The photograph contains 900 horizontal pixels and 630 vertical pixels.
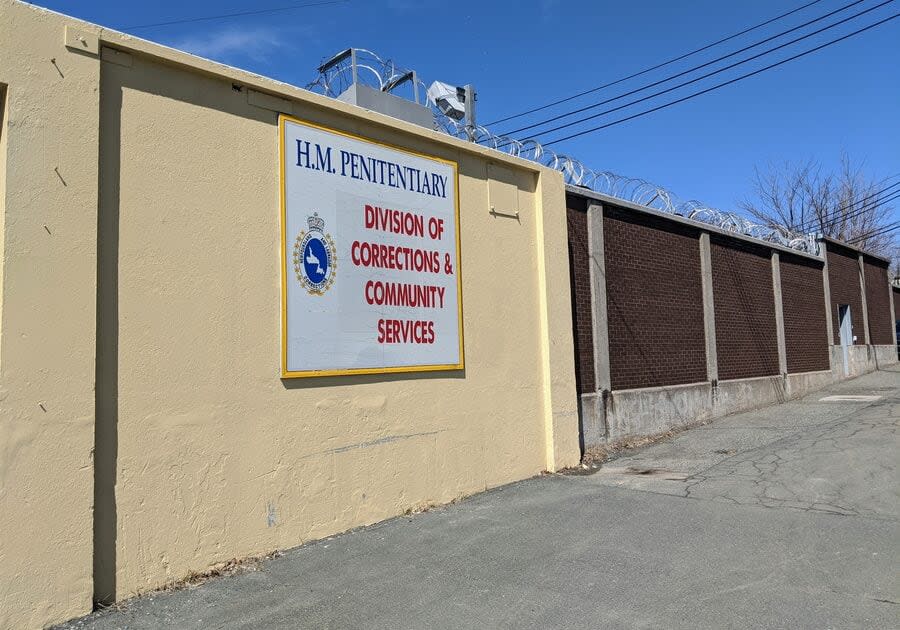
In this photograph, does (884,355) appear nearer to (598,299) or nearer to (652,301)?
(652,301)

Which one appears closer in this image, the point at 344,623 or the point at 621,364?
the point at 344,623

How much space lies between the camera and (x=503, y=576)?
18.3 feet

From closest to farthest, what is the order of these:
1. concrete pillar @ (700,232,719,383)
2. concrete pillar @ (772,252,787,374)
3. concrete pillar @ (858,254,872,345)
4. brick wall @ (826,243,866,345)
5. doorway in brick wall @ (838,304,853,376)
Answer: concrete pillar @ (700,232,719,383)
concrete pillar @ (772,252,787,374)
brick wall @ (826,243,866,345)
doorway in brick wall @ (838,304,853,376)
concrete pillar @ (858,254,872,345)

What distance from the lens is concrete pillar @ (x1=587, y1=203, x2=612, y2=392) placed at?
1116 cm

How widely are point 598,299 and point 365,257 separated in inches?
202

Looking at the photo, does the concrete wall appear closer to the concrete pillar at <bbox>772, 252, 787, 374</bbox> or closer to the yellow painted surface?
the concrete pillar at <bbox>772, 252, 787, 374</bbox>

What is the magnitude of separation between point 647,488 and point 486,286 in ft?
10.2

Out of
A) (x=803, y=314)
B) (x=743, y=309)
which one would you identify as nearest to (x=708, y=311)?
(x=743, y=309)

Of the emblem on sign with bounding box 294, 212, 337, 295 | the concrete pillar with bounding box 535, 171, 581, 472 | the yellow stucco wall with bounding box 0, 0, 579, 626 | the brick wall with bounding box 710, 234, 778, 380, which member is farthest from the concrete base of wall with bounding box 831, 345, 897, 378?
the emblem on sign with bounding box 294, 212, 337, 295

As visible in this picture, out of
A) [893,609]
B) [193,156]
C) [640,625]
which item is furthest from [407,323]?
[893,609]

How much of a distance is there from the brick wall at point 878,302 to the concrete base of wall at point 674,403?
7.14 m

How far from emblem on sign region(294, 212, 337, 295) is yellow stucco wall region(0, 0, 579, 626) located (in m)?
0.29

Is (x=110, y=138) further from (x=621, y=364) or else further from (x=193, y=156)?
(x=621, y=364)

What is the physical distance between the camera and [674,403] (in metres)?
12.8
